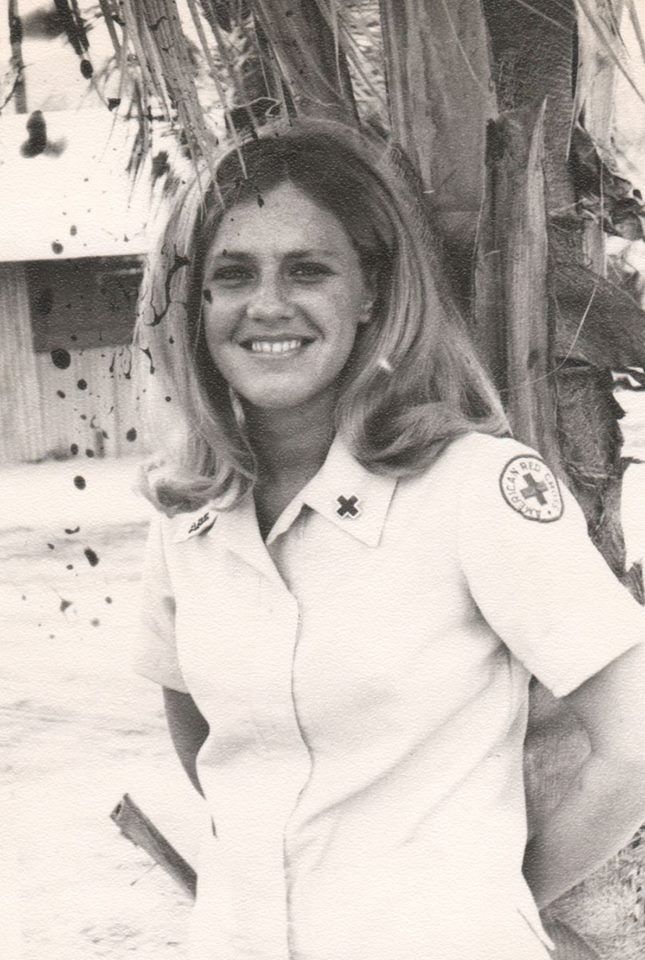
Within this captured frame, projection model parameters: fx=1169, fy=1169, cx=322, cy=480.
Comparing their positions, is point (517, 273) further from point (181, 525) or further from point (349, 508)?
point (181, 525)

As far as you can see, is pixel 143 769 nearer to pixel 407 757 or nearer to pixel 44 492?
pixel 44 492

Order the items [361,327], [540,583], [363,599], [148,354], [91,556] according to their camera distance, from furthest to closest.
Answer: [91,556] → [148,354] → [361,327] → [363,599] → [540,583]

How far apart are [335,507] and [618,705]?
403 mm

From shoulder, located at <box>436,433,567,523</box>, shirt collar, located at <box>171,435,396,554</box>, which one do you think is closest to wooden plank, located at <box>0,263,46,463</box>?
shirt collar, located at <box>171,435,396,554</box>

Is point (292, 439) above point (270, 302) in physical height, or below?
below

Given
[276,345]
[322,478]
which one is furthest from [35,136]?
[322,478]

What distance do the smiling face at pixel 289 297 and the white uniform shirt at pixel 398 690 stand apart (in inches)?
4.5

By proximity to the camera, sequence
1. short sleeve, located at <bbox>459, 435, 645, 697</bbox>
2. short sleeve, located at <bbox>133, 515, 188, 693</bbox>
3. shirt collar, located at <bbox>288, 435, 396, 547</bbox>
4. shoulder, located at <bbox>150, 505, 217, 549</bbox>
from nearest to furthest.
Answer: short sleeve, located at <bbox>459, 435, 645, 697</bbox>, shirt collar, located at <bbox>288, 435, 396, 547</bbox>, shoulder, located at <bbox>150, 505, 217, 549</bbox>, short sleeve, located at <bbox>133, 515, 188, 693</bbox>

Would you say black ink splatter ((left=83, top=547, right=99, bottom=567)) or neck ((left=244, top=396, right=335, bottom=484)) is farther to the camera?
black ink splatter ((left=83, top=547, right=99, bottom=567))

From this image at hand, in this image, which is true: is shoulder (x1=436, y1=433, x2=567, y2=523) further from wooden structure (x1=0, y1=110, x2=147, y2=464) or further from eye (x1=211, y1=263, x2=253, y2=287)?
wooden structure (x1=0, y1=110, x2=147, y2=464)

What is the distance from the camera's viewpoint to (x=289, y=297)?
4.69ft

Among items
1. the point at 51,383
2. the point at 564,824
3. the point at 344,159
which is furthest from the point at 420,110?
the point at 564,824

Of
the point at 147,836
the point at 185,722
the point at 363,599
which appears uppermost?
the point at 363,599

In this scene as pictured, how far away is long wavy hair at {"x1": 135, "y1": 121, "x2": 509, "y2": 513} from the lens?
4.74 ft
